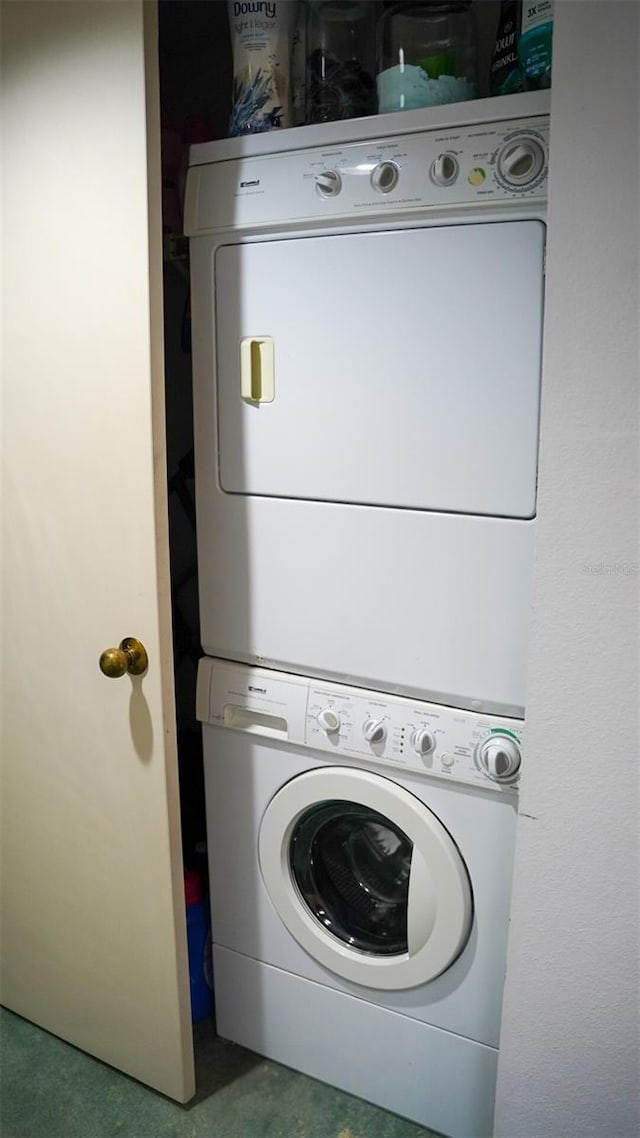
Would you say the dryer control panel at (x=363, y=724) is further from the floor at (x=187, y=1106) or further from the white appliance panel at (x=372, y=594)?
the floor at (x=187, y=1106)

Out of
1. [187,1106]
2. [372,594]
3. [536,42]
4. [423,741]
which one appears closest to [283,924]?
[187,1106]

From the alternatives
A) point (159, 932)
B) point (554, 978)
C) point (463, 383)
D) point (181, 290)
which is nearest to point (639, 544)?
point (463, 383)

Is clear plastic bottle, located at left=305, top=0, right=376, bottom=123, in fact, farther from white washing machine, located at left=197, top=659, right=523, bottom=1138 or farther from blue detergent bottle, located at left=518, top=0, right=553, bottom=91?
white washing machine, located at left=197, top=659, right=523, bottom=1138

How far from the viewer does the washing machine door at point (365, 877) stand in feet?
4.52

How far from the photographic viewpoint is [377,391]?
129 centimetres

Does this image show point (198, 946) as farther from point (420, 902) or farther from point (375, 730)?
A: point (375, 730)

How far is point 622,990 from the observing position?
1.11 metres

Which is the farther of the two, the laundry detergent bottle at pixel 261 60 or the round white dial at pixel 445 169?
the laundry detergent bottle at pixel 261 60

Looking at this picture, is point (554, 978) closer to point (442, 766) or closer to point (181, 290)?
point (442, 766)

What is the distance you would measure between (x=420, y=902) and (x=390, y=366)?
868 millimetres

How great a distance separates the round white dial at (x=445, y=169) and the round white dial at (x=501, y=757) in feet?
2.64

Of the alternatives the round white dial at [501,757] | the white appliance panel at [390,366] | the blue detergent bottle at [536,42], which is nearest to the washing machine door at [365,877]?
the round white dial at [501,757]

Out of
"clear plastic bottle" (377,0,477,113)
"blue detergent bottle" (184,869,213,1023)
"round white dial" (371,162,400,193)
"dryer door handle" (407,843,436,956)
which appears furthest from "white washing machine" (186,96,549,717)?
"blue detergent bottle" (184,869,213,1023)

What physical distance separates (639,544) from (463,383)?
0.37 m
